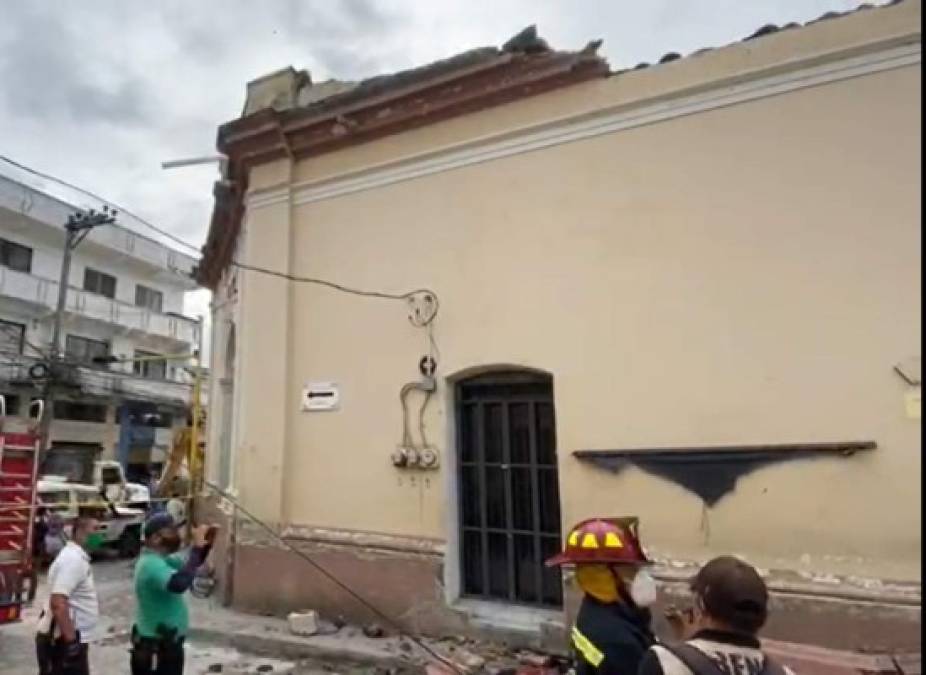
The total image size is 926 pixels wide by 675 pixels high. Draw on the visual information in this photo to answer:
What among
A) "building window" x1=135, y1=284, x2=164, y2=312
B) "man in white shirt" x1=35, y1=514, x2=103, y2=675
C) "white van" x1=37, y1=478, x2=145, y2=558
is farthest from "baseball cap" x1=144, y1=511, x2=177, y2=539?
"building window" x1=135, y1=284, x2=164, y2=312

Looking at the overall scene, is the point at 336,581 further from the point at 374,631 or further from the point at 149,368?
the point at 149,368

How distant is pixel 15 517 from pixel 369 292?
3.81 m

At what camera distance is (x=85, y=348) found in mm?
25359

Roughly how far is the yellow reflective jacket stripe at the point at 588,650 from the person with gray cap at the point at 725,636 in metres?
0.46

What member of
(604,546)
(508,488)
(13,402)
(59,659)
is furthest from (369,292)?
(13,402)

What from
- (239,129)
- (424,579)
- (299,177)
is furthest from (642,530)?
(239,129)

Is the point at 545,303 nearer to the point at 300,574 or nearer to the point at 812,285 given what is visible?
the point at 812,285

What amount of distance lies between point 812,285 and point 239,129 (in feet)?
20.0

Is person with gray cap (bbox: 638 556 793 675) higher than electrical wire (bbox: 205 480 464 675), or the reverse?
person with gray cap (bbox: 638 556 793 675)

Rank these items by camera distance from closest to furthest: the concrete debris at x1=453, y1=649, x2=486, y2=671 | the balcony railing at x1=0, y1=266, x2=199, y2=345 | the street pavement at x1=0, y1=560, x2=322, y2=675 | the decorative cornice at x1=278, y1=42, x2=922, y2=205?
the decorative cornice at x1=278, y1=42, x2=922, y2=205 → the concrete debris at x1=453, y1=649, x2=486, y2=671 → the street pavement at x1=0, y1=560, x2=322, y2=675 → the balcony railing at x1=0, y1=266, x2=199, y2=345

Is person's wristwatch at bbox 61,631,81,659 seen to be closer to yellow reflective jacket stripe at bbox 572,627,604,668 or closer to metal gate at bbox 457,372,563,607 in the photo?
metal gate at bbox 457,372,563,607

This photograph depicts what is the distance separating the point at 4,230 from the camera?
75.8 feet

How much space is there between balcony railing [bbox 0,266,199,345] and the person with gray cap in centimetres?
2525

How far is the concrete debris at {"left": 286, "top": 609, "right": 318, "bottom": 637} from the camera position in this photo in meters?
6.45
